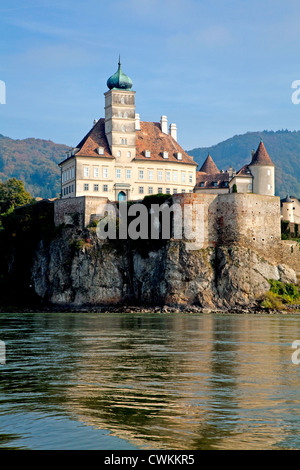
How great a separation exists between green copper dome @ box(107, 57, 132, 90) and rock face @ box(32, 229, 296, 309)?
1715 centimetres

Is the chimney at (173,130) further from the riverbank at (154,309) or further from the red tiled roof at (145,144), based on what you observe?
the riverbank at (154,309)

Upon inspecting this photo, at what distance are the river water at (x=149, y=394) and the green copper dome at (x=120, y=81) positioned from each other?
48.0 metres

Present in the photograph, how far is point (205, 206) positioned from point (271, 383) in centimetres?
5193

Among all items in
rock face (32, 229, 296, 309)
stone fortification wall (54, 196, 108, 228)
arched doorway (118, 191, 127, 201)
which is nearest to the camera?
rock face (32, 229, 296, 309)

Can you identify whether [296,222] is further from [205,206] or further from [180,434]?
[180,434]

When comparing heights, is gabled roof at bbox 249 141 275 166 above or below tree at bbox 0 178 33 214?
above

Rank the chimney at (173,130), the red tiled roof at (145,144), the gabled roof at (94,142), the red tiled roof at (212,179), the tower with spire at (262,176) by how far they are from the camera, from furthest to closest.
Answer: the chimney at (173,130) < the red tiled roof at (212,179) < the tower with spire at (262,176) < the red tiled roof at (145,144) < the gabled roof at (94,142)

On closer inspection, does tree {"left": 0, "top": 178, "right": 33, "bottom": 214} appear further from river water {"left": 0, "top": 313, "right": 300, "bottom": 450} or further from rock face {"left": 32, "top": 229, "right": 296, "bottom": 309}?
river water {"left": 0, "top": 313, "right": 300, "bottom": 450}

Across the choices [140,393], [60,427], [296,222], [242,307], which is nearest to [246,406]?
[140,393]

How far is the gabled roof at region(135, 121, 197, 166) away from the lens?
82.4m

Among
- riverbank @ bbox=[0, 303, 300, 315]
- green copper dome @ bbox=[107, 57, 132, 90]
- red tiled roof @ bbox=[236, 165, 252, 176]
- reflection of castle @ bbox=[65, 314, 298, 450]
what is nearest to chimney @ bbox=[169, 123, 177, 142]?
green copper dome @ bbox=[107, 57, 132, 90]

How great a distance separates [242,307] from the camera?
69.6 m

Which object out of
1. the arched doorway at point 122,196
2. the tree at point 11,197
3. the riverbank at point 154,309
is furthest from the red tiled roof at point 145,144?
the tree at point 11,197

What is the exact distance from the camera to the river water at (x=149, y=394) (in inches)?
627
